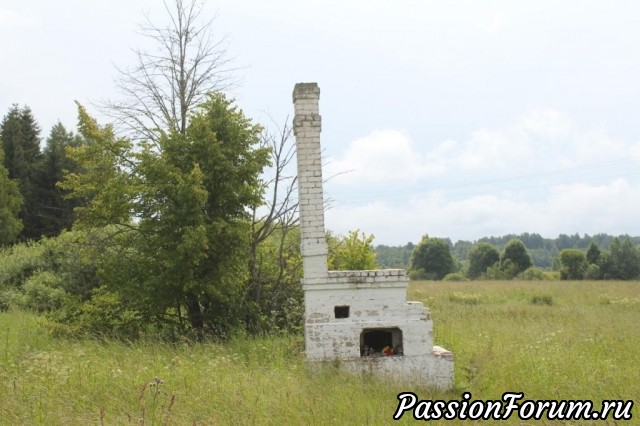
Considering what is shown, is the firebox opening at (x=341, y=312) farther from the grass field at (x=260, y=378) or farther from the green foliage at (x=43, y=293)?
the green foliage at (x=43, y=293)

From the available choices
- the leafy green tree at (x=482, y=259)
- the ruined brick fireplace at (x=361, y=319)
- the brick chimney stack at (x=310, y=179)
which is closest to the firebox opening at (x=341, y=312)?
the ruined brick fireplace at (x=361, y=319)

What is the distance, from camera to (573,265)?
4319 cm

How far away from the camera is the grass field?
7125 millimetres

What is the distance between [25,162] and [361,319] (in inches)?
1324

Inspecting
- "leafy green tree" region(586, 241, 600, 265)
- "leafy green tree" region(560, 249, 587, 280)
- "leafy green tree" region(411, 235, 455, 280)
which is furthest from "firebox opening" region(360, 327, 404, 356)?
"leafy green tree" region(411, 235, 455, 280)

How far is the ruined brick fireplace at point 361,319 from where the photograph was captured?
9.33 metres

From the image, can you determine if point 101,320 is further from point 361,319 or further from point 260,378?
point 361,319

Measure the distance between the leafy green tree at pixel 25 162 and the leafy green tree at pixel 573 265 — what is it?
113 feet

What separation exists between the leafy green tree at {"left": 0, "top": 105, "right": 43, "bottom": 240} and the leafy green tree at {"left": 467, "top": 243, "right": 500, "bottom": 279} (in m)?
41.0

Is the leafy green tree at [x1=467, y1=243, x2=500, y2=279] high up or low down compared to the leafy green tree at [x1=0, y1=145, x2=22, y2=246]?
down

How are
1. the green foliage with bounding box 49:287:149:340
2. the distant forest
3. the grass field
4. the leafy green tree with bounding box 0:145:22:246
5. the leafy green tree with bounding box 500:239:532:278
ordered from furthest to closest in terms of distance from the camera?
the distant forest, the leafy green tree with bounding box 500:239:532:278, the leafy green tree with bounding box 0:145:22:246, the green foliage with bounding box 49:287:149:340, the grass field

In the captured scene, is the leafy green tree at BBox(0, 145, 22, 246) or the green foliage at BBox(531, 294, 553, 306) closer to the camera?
the green foliage at BBox(531, 294, 553, 306)

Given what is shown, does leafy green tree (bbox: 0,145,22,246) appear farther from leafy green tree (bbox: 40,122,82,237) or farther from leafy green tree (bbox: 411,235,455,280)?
leafy green tree (bbox: 411,235,455,280)

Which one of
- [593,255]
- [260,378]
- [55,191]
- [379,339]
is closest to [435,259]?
[593,255]
